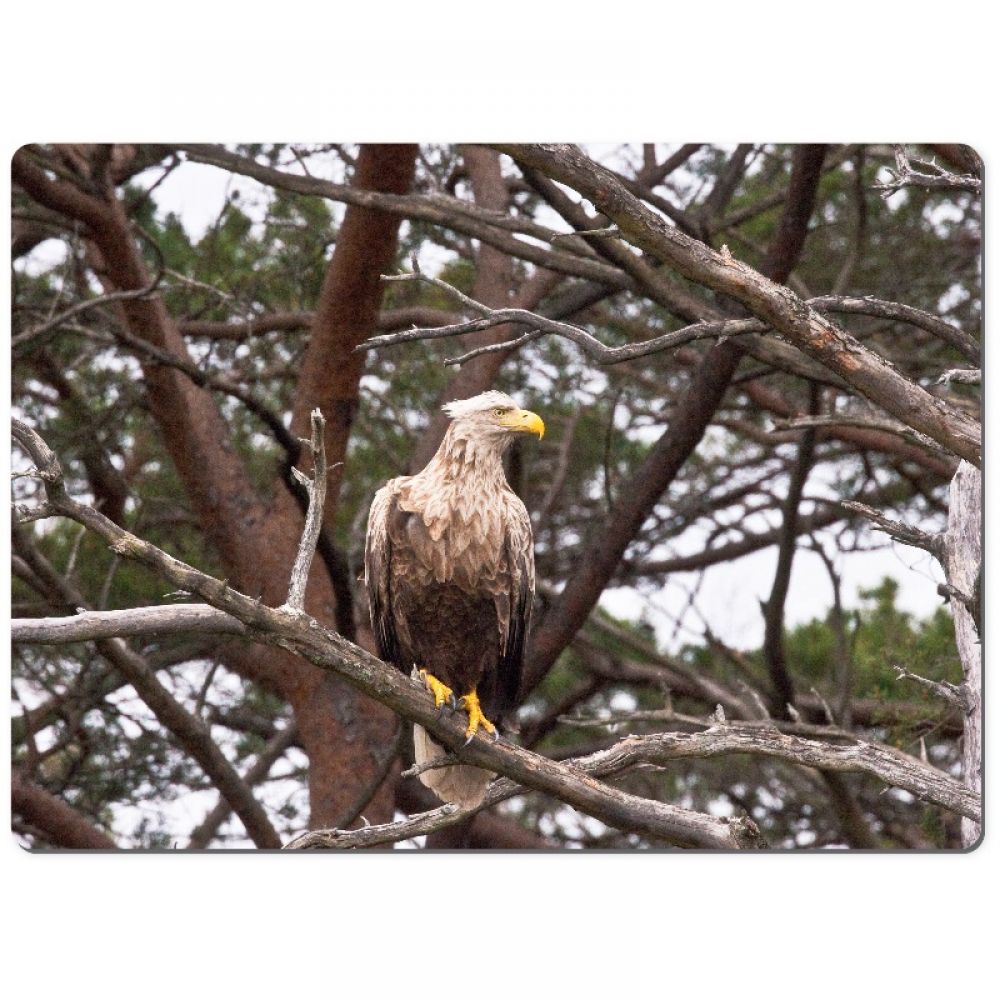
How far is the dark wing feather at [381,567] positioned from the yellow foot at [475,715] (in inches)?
8.7

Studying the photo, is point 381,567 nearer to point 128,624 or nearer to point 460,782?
point 460,782

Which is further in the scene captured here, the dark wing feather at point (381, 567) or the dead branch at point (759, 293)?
the dark wing feather at point (381, 567)

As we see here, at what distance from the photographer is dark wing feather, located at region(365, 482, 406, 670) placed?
3.61 metres

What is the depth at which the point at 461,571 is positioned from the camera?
11.7 feet

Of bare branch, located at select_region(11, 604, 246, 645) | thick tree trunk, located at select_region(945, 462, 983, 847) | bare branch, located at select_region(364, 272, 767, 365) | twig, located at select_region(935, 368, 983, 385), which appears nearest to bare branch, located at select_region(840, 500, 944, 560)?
thick tree trunk, located at select_region(945, 462, 983, 847)

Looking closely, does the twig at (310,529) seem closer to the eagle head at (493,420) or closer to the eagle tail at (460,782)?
the eagle head at (493,420)

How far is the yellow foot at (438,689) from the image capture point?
3.63 metres

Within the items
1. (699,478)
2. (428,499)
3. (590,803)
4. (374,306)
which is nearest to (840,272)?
(699,478)

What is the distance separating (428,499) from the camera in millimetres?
3600

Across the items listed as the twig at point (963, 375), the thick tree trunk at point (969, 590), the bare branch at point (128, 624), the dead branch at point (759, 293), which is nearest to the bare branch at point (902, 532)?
the thick tree trunk at point (969, 590)

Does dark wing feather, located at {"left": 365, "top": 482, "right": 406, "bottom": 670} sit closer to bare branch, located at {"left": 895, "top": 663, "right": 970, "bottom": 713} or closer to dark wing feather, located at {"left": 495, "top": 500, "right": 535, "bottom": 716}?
dark wing feather, located at {"left": 495, "top": 500, "right": 535, "bottom": 716}

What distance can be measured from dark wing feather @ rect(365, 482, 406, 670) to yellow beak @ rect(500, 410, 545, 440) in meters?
0.33

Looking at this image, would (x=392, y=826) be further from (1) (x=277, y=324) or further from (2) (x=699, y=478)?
(2) (x=699, y=478)

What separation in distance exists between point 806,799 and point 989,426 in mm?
2501
